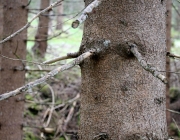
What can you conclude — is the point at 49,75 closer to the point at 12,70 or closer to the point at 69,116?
the point at 12,70

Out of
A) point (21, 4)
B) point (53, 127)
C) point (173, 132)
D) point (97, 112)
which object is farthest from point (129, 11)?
point (173, 132)

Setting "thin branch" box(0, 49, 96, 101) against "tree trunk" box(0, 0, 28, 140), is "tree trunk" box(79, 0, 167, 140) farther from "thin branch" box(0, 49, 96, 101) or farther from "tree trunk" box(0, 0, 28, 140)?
"tree trunk" box(0, 0, 28, 140)

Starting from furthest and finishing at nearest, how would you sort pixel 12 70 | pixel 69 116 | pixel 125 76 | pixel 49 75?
pixel 69 116, pixel 12 70, pixel 125 76, pixel 49 75

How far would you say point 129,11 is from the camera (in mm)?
1297

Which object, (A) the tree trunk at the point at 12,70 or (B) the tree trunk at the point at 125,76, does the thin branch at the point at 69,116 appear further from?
(B) the tree trunk at the point at 125,76

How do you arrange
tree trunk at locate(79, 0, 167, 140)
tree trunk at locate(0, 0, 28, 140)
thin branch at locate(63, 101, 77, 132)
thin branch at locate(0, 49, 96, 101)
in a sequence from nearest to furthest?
thin branch at locate(0, 49, 96, 101)
tree trunk at locate(79, 0, 167, 140)
tree trunk at locate(0, 0, 28, 140)
thin branch at locate(63, 101, 77, 132)

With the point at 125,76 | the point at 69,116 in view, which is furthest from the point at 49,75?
the point at 69,116

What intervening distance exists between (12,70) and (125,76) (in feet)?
7.87

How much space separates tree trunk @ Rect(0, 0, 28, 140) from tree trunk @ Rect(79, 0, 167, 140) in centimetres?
217

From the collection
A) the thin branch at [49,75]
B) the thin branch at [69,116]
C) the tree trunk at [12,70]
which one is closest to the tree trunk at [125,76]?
the thin branch at [49,75]

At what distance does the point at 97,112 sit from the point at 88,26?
37cm

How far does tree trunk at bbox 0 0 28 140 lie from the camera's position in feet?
11.2

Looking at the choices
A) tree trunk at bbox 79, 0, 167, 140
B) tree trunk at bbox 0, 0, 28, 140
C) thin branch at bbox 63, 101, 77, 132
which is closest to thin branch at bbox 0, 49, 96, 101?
tree trunk at bbox 79, 0, 167, 140

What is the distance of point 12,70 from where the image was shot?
348 centimetres
